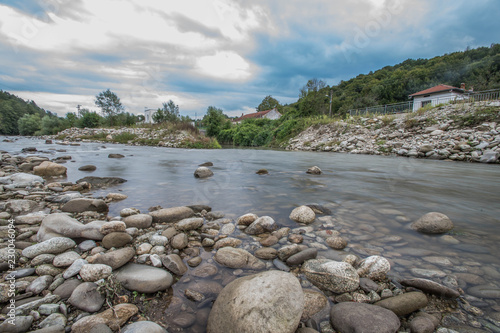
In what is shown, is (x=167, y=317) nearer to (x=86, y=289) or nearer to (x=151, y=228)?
(x=86, y=289)

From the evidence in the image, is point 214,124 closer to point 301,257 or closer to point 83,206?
point 83,206

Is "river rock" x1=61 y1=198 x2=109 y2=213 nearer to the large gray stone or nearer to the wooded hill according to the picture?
the large gray stone

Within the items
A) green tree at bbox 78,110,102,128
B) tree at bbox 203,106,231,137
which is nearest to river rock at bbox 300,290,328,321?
tree at bbox 203,106,231,137

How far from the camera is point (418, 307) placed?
5.60 ft

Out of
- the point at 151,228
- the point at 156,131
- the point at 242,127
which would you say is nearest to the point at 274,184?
the point at 151,228

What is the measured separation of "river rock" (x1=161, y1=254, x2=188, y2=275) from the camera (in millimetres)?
2217

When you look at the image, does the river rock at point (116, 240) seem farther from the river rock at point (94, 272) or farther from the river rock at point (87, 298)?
the river rock at point (87, 298)

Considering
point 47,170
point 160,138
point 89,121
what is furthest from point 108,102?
point 47,170

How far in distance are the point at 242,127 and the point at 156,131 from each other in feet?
62.2

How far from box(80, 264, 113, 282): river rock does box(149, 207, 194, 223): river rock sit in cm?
138

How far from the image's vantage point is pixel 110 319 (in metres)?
1.56

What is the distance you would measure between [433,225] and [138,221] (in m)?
4.15

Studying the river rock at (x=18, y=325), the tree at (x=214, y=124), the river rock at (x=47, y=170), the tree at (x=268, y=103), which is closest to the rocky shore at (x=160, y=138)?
the tree at (x=214, y=124)

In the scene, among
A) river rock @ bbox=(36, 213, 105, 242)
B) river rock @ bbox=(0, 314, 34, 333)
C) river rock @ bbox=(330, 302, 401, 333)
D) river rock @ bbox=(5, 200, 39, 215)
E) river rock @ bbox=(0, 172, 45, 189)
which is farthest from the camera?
river rock @ bbox=(0, 172, 45, 189)
